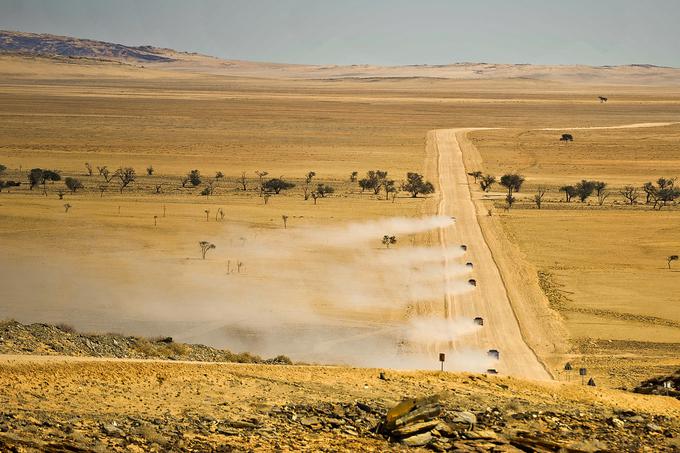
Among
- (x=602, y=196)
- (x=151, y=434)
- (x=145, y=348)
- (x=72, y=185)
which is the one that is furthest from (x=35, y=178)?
(x=151, y=434)

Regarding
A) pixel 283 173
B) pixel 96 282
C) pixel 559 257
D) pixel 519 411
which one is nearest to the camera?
pixel 519 411

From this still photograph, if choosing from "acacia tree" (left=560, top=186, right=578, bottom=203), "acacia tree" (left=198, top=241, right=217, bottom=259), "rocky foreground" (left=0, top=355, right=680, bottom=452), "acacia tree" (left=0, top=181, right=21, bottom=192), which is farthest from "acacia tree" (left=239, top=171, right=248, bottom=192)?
"rocky foreground" (left=0, top=355, right=680, bottom=452)

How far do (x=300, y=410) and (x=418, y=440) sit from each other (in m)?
3.04

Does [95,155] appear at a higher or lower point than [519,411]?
higher

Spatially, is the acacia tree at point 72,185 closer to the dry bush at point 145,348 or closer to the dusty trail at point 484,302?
the dusty trail at point 484,302

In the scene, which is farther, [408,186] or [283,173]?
[283,173]

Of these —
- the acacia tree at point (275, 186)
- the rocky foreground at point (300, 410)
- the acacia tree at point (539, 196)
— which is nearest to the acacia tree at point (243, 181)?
the acacia tree at point (275, 186)

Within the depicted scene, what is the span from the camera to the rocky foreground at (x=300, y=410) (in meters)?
17.9

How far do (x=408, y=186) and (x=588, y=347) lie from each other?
4007cm

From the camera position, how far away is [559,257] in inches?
1972

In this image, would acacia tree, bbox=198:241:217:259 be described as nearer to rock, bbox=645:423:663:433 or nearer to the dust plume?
the dust plume

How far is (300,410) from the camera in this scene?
66.8ft

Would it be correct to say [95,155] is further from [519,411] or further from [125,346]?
[519,411]

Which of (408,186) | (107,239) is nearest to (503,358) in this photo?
(107,239)
